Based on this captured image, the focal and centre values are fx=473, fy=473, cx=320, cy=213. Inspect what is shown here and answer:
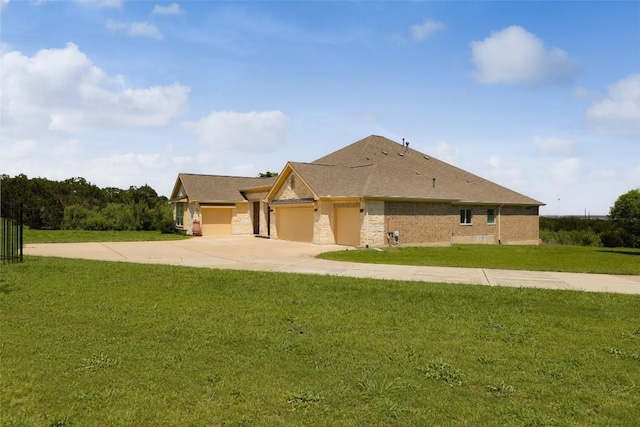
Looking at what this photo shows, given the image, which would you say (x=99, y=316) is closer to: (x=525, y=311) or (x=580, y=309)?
(x=525, y=311)

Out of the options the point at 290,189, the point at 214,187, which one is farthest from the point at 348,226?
the point at 214,187

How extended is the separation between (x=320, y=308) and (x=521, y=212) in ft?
94.3

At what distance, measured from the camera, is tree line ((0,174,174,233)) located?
128 feet

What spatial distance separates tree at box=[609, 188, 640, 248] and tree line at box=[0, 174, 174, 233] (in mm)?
30466

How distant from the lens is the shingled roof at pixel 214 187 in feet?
117

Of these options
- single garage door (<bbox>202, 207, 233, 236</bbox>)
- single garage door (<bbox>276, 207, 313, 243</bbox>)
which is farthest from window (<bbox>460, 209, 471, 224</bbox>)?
single garage door (<bbox>202, 207, 233, 236</bbox>)

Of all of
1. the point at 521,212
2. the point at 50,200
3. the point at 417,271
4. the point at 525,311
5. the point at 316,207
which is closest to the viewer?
the point at 525,311

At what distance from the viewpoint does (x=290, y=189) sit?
95.2 ft

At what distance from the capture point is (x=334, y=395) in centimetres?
488

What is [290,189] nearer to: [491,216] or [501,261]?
[491,216]

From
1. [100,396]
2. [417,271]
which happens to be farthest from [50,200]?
[100,396]

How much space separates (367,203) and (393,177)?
4389 mm

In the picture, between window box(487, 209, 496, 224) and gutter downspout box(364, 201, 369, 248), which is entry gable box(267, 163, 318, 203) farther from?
window box(487, 209, 496, 224)

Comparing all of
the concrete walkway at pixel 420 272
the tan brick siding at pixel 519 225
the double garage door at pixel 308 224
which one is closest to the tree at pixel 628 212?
the tan brick siding at pixel 519 225
